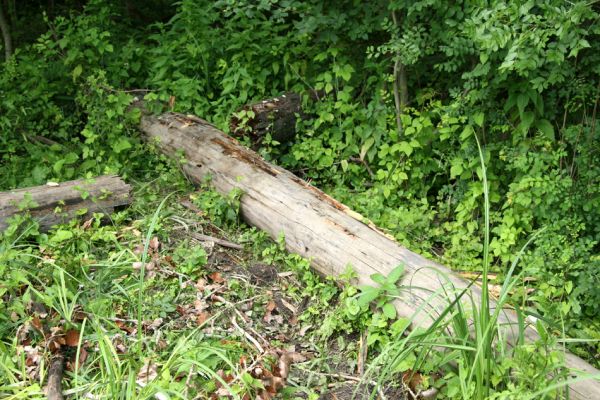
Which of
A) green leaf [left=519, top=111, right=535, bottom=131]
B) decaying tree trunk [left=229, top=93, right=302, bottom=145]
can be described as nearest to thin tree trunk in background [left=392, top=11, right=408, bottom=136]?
decaying tree trunk [left=229, top=93, right=302, bottom=145]

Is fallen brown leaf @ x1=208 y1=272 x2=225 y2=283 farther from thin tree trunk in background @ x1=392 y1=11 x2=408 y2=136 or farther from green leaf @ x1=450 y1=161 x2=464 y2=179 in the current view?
thin tree trunk in background @ x1=392 y1=11 x2=408 y2=136

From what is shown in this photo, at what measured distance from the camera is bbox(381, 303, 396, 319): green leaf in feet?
11.8

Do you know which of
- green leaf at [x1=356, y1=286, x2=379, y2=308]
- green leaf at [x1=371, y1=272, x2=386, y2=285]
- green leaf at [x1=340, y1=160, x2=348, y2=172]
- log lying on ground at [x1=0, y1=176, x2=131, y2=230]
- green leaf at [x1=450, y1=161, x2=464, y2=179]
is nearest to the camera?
green leaf at [x1=356, y1=286, x2=379, y2=308]

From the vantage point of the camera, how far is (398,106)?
5582mm

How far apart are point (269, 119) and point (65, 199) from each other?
6.49 feet

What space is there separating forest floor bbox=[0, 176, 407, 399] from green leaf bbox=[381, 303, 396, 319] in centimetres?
27

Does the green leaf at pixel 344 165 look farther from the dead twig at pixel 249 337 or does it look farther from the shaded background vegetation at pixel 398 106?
the dead twig at pixel 249 337

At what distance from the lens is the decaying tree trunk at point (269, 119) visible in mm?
5727

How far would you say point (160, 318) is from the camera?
3789 millimetres

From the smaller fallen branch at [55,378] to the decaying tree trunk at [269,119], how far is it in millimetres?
2806

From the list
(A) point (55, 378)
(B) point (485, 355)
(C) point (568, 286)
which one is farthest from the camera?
(C) point (568, 286)

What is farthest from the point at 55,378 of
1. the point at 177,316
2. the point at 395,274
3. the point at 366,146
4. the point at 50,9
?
the point at 50,9

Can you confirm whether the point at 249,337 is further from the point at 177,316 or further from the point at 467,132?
the point at 467,132

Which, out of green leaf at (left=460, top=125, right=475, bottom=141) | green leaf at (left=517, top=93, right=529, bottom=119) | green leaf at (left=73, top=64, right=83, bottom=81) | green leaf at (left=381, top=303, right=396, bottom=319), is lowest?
green leaf at (left=73, top=64, right=83, bottom=81)
